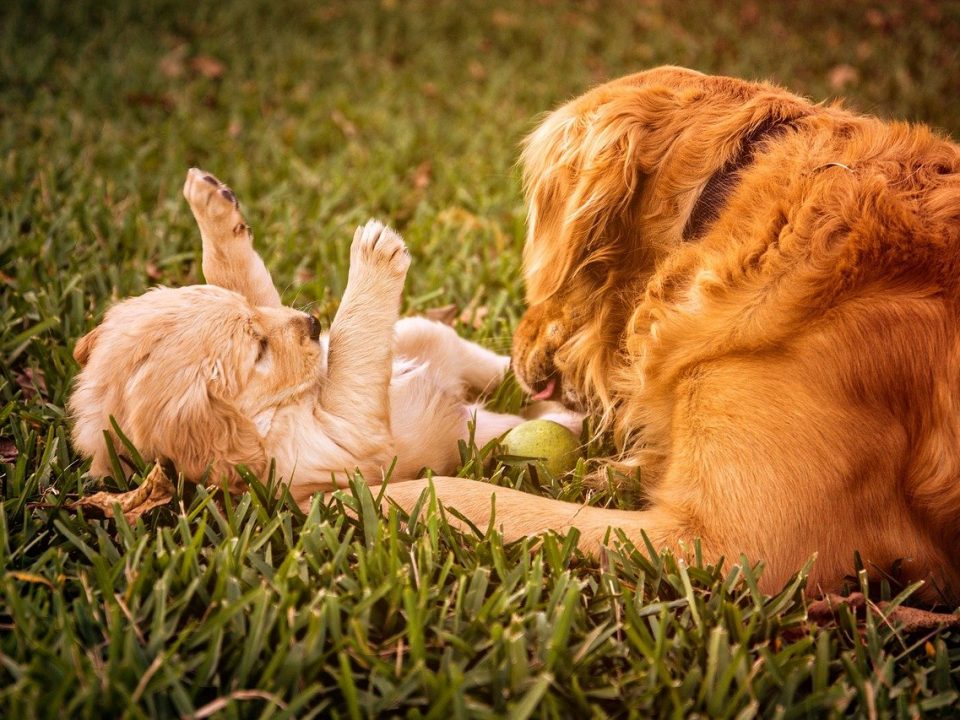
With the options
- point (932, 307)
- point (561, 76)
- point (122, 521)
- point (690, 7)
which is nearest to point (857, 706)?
point (932, 307)

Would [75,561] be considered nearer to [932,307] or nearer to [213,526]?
[213,526]

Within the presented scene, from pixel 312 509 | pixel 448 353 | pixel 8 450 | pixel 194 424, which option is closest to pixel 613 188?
pixel 448 353

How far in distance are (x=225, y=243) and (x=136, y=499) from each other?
37.8 inches

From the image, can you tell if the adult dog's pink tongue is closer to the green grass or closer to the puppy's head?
the green grass

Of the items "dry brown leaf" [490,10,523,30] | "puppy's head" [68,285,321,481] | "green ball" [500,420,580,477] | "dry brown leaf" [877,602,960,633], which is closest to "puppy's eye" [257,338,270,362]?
"puppy's head" [68,285,321,481]

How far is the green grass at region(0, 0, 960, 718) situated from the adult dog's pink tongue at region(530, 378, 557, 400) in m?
0.19

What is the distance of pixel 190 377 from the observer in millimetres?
2150

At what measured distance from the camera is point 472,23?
7629mm

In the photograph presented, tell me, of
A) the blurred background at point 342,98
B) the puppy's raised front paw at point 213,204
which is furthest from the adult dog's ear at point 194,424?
the blurred background at point 342,98

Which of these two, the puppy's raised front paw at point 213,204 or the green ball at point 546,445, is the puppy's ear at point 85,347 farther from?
the green ball at point 546,445

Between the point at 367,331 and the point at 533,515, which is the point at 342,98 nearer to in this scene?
the point at 367,331

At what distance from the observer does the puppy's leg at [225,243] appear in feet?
8.68

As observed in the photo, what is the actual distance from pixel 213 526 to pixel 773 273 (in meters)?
1.61

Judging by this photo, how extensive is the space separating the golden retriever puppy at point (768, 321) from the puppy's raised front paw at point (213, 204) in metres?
1.06
